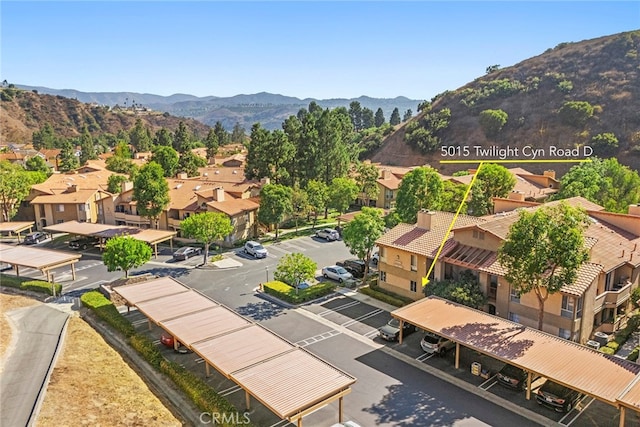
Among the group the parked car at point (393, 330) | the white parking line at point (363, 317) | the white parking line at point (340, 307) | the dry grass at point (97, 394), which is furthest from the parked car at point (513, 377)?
the dry grass at point (97, 394)

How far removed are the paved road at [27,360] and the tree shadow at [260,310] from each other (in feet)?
49.6

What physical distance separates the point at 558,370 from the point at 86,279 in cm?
4675

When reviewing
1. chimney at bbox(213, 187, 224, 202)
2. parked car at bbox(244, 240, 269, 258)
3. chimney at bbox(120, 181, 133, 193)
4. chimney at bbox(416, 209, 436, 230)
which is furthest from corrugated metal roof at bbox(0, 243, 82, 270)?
chimney at bbox(416, 209, 436, 230)

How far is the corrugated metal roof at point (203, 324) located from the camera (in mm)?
32188

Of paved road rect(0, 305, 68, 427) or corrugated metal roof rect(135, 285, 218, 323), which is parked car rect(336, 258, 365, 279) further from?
paved road rect(0, 305, 68, 427)

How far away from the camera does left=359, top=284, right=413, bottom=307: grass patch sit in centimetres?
4280

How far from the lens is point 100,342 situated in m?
37.9

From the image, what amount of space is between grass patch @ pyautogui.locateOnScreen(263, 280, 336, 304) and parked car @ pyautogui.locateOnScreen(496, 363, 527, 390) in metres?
19.3

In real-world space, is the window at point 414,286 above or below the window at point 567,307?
below

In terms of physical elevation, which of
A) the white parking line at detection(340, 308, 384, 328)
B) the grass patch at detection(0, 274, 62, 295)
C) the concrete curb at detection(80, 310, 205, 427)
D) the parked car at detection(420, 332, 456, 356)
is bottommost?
the concrete curb at detection(80, 310, 205, 427)

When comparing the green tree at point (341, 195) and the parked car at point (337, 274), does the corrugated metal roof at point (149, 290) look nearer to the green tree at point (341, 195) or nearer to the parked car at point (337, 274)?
the parked car at point (337, 274)

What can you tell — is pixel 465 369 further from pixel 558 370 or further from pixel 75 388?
pixel 75 388

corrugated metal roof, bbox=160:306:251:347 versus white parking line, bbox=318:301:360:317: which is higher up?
corrugated metal roof, bbox=160:306:251:347

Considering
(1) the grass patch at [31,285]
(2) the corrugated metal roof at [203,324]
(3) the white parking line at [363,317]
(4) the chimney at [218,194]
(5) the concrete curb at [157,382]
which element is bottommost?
(5) the concrete curb at [157,382]
